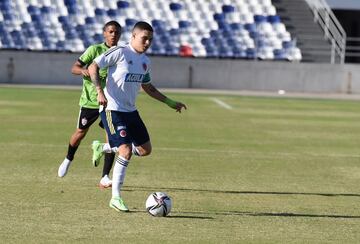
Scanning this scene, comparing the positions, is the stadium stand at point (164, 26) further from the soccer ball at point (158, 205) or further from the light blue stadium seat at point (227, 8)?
the soccer ball at point (158, 205)

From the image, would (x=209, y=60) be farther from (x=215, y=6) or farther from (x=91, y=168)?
(x=91, y=168)

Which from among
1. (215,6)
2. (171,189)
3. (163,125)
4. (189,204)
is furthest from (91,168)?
(215,6)

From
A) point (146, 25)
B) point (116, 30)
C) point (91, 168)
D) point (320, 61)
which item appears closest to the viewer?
point (146, 25)

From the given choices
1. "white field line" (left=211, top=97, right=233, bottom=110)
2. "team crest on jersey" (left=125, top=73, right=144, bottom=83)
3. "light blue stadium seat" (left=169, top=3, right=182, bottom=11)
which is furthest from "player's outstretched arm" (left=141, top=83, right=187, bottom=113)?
"light blue stadium seat" (left=169, top=3, right=182, bottom=11)

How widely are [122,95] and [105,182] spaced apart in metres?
1.86

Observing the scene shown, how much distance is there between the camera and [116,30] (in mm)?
11398

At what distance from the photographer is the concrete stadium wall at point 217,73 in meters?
39.0

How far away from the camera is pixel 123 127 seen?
1018cm

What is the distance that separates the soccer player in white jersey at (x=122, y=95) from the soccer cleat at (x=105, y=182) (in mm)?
1383

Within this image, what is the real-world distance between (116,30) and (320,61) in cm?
3264

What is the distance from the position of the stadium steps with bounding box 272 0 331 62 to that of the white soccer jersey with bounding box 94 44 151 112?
32.9 m

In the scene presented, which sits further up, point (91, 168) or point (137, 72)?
point (137, 72)

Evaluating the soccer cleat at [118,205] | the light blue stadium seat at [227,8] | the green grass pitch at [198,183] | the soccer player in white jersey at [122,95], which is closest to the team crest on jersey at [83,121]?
the green grass pitch at [198,183]

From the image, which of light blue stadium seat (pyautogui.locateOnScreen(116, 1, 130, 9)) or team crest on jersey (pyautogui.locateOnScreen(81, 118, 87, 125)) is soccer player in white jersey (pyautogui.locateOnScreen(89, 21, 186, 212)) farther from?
light blue stadium seat (pyautogui.locateOnScreen(116, 1, 130, 9))
